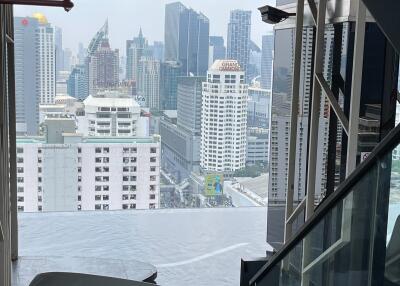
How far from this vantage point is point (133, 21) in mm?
8875

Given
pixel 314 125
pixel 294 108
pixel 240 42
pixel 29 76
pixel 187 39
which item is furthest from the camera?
pixel 240 42

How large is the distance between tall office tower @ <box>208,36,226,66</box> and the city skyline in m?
0.08

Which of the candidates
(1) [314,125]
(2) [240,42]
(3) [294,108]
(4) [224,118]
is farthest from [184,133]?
(1) [314,125]

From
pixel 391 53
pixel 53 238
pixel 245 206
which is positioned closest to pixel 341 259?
pixel 391 53

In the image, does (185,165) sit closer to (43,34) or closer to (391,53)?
(43,34)

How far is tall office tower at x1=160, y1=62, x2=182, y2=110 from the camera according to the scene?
363 inches

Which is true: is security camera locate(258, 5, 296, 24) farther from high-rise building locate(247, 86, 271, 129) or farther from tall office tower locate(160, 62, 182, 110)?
tall office tower locate(160, 62, 182, 110)

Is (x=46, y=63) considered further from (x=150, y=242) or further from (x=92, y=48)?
(x=150, y=242)

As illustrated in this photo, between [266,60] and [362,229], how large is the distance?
7611mm

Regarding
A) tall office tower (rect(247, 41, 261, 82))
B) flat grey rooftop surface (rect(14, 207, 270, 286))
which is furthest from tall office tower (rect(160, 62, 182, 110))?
flat grey rooftop surface (rect(14, 207, 270, 286))

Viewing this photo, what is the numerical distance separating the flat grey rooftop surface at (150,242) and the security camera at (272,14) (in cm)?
232

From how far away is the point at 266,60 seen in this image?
364 inches

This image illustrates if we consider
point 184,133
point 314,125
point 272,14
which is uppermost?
point 272,14

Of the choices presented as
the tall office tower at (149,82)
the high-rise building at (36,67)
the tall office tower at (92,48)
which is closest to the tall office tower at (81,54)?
the tall office tower at (92,48)
